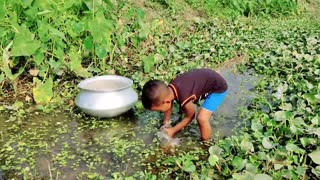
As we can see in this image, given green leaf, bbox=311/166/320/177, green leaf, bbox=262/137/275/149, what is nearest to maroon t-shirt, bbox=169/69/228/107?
green leaf, bbox=262/137/275/149

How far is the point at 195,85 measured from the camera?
3947 mm

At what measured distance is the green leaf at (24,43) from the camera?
15.3ft

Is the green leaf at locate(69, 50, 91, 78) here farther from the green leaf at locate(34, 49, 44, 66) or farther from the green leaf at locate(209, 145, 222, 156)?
the green leaf at locate(209, 145, 222, 156)

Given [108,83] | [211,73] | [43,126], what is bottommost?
[43,126]

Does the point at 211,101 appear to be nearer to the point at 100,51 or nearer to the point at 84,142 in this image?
the point at 84,142

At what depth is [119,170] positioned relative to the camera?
360cm

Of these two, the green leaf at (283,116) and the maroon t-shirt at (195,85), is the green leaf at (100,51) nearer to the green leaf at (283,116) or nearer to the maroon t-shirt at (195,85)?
the maroon t-shirt at (195,85)

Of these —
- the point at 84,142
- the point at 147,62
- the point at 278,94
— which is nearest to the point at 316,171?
the point at 278,94

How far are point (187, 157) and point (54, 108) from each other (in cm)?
190

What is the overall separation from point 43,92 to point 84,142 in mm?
1099

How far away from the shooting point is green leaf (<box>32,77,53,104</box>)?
193 inches

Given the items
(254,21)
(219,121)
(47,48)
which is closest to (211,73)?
(219,121)

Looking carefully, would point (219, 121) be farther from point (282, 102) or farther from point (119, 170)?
point (119, 170)

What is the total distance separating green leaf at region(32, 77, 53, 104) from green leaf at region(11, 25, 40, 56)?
1.26ft
